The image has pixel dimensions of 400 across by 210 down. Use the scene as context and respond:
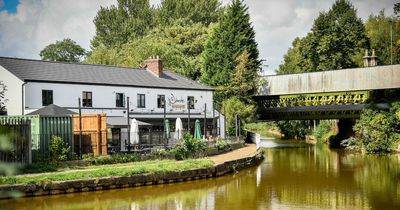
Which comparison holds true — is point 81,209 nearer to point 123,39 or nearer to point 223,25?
point 223,25

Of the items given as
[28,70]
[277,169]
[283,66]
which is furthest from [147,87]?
[283,66]

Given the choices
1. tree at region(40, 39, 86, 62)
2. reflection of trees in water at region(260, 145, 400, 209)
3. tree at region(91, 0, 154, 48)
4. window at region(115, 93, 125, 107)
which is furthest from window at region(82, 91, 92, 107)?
tree at region(91, 0, 154, 48)

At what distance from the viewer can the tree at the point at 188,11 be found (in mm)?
81000

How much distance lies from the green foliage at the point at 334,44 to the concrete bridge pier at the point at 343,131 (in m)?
6.74

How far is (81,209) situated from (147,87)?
21.4m

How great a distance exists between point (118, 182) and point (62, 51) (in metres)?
62.5

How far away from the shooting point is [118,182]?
22.0m

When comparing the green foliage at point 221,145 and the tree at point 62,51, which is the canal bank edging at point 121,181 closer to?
the green foliage at point 221,145

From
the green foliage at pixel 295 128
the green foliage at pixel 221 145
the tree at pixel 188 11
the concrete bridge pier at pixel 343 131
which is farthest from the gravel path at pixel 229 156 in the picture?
the tree at pixel 188 11

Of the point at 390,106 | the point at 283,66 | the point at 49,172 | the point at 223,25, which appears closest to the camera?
the point at 49,172

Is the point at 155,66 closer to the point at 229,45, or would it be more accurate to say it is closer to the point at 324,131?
the point at 229,45

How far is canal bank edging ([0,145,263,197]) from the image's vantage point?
19.6 meters

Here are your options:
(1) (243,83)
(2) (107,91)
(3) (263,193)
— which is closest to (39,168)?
(3) (263,193)

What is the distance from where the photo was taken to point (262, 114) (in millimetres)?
52219
